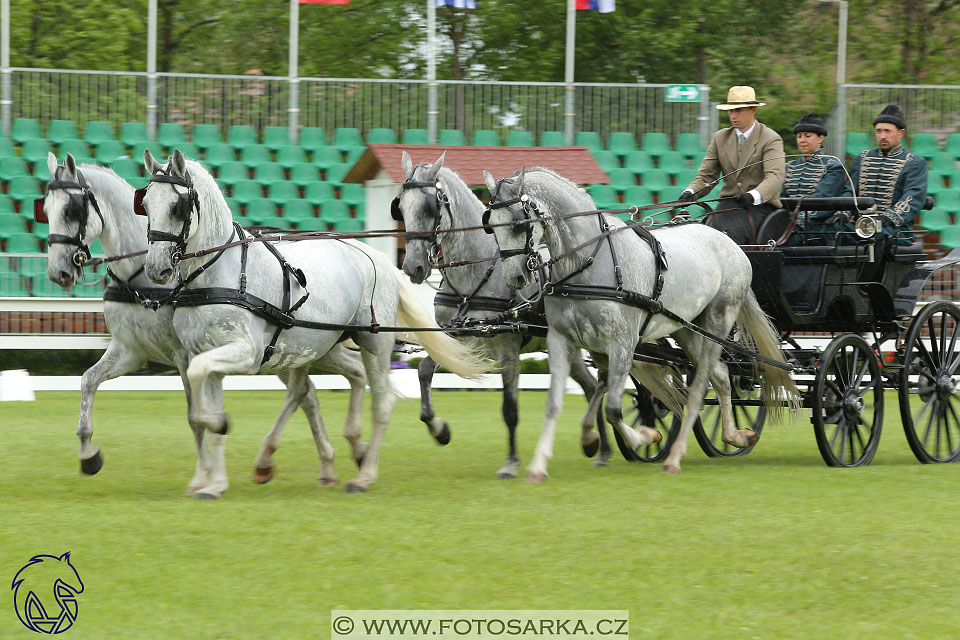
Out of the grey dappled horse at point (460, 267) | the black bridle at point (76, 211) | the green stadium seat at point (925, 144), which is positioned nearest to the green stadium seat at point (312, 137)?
the green stadium seat at point (925, 144)

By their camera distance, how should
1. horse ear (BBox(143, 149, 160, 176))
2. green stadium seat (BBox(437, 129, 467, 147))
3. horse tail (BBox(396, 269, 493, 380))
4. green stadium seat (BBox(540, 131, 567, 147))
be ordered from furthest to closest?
green stadium seat (BBox(540, 131, 567, 147)), green stadium seat (BBox(437, 129, 467, 147)), horse tail (BBox(396, 269, 493, 380)), horse ear (BBox(143, 149, 160, 176))

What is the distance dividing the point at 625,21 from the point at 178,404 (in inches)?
634

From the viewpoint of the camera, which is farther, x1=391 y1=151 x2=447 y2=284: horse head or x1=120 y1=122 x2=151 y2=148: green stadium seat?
x1=120 y1=122 x2=151 y2=148: green stadium seat

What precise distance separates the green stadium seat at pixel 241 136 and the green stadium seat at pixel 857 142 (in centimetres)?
853

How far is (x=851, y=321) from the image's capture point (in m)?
8.56

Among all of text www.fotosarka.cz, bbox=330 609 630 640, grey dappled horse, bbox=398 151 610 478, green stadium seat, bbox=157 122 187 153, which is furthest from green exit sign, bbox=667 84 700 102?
text www.fotosarka.cz, bbox=330 609 630 640

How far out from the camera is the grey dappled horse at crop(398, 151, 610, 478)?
7492 millimetres

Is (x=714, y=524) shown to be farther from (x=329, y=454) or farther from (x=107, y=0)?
(x=107, y=0)

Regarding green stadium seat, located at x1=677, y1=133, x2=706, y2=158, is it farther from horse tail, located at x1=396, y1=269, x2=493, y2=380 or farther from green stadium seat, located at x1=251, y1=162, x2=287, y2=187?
horse tail, located at x1=396, y1=269, x2=493, y2=380

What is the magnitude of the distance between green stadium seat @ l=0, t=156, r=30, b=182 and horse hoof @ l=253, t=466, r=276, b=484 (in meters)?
9.78

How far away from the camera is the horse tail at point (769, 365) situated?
843cm

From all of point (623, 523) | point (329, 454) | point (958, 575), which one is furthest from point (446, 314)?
point (958, 575)

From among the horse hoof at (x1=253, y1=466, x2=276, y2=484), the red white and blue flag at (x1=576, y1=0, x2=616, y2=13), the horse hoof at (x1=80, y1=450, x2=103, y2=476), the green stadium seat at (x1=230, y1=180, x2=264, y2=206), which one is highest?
the red white and blue flag at (x1=576, y1=0, x2=616, y2=13)

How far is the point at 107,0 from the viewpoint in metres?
25.9
